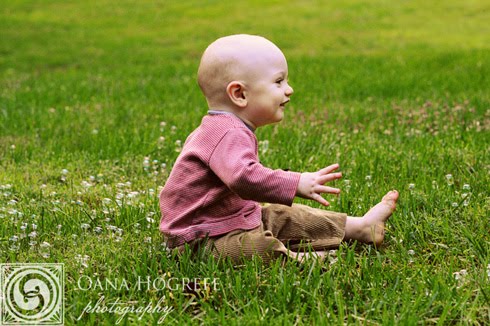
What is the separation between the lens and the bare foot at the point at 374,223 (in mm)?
4043

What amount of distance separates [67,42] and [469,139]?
1638cm

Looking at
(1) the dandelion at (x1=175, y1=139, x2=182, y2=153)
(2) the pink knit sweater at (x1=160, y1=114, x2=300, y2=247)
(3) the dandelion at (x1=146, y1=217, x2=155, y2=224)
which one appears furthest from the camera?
(1) the dandelion at (x1=175, y1=139, x2=182, y2=153)

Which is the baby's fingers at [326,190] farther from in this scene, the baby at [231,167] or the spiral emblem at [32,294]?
the spiral emblem at [32,294]

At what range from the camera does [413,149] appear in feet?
20.0

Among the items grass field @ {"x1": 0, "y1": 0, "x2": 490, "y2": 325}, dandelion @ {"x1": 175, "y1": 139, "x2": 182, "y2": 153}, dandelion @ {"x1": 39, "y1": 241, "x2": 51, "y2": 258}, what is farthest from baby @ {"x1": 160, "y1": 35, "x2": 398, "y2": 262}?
dandelion @ {"x1": 175, "y1": 139, "x2": 182, "y2": 153}

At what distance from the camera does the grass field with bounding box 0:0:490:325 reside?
3275mm

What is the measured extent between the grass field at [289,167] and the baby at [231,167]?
13 centimetres

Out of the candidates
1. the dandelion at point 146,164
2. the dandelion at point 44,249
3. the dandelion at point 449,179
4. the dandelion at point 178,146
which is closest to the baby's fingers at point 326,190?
the dandelion at point 44,249

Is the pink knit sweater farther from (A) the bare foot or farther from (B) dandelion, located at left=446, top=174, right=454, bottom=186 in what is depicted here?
(B) dandelion, located at left=446, top=174, right=454, bottom=186

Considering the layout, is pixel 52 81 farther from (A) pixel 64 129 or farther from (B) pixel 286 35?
(B) pixel 286 35

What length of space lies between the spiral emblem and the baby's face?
1.28 metres

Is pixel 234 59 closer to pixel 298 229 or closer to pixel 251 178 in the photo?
pixel 251 178

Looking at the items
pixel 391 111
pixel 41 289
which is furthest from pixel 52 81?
pixel 41 289

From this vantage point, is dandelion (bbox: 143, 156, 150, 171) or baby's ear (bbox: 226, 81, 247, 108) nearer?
baby's ear (bbox: 226, 81, 247, 108)
